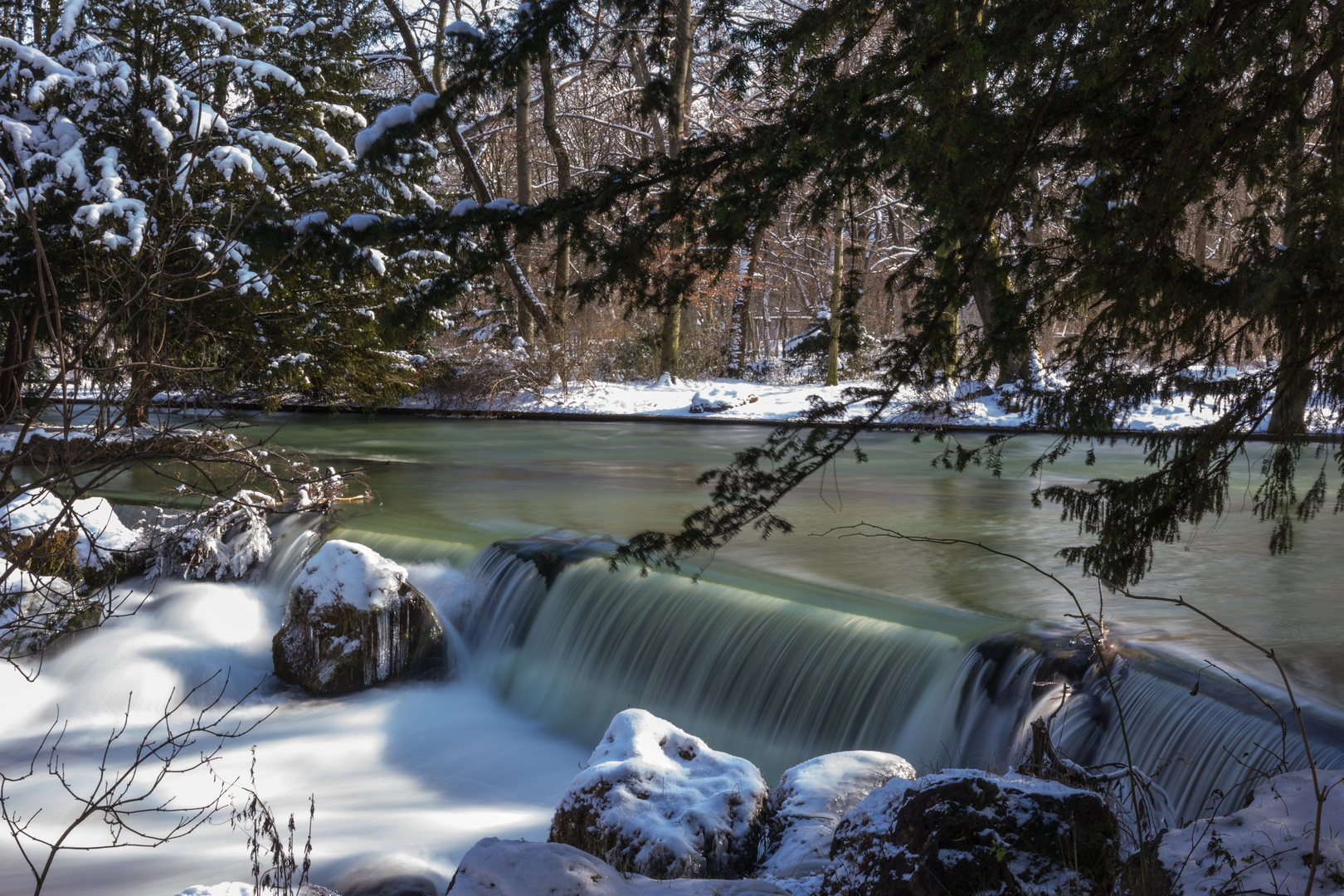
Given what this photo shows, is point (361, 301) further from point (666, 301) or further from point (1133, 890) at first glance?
point (1133, 890)

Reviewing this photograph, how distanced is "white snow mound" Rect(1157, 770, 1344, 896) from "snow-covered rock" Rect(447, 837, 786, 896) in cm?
112

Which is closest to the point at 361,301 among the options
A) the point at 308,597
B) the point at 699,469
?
the point at 699,469

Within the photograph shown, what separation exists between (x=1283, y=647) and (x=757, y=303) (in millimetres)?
33889

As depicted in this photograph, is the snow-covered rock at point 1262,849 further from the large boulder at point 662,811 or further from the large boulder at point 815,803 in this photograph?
the large boulder at point 662,811

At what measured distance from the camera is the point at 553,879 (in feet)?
10.1

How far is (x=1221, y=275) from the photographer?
15.8ft

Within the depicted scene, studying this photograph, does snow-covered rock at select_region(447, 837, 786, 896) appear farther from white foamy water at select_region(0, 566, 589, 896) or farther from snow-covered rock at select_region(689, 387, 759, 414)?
snow-covered rock at select_region(689, 387, 759, 414)

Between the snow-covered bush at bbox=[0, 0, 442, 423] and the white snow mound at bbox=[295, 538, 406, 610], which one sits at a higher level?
the snow-covered bush at bbox=[0, 0, 442, 423]

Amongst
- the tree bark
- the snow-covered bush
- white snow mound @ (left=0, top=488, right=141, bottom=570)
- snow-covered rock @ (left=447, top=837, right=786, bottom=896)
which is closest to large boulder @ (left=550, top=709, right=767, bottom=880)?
snow-covered rock @ (left=447, top=837, right=786, bottom=896)

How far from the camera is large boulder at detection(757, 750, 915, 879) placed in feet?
14.3

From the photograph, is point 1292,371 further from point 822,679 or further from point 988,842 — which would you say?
point 822,679

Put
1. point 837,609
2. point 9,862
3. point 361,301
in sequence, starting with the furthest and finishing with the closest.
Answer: point 361,301 < point 837,609 < point 9,862

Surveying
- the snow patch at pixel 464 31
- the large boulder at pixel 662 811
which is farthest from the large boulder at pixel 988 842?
the snow patch at pixel 464 31

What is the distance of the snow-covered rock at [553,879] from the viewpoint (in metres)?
3.08
